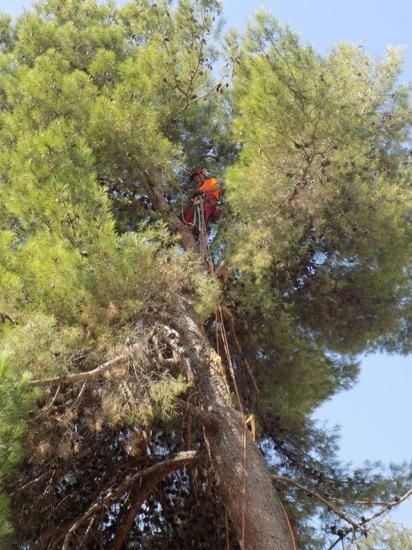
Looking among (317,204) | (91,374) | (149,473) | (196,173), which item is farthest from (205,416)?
(196,173)

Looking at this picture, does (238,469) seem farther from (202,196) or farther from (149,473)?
(202,196)

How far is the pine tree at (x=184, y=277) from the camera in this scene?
14.2 ft

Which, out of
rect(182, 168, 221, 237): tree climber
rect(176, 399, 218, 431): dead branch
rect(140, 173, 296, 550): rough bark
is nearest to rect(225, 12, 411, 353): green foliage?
rect(182, 168, 221, 237): tree climber

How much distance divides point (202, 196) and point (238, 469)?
2625 millimetres

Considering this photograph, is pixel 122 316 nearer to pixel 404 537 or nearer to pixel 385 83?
pixel 404 537

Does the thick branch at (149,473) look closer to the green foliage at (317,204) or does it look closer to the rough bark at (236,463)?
the rough bark at (236,463)

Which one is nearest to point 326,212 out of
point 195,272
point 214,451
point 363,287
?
point 363,287

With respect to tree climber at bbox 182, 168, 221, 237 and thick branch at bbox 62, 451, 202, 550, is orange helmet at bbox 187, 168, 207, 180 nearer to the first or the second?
tree climber at bbox 182, 168, 221, 237

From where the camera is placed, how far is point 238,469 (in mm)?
4266

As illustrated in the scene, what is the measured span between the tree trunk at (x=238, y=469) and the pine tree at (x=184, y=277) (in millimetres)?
11

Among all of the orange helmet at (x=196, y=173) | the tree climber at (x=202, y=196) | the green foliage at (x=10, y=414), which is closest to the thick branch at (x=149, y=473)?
the green foliage at (x=10, y=414)

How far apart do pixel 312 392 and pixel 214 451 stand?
1.76 metres

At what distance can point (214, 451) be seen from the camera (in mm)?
4402

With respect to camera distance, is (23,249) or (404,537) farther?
(23,249)
